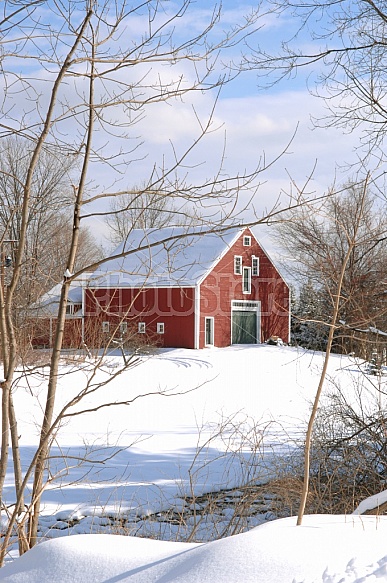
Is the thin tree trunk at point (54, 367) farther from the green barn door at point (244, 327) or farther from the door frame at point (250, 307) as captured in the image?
the door frame at point (250, 307)

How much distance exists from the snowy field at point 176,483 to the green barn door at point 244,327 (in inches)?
168

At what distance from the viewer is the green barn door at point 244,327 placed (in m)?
33.2

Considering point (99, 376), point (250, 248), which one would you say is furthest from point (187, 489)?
point (250, 248)

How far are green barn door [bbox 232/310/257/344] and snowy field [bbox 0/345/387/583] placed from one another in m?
4.27

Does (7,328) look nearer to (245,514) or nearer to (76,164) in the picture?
(76,164)

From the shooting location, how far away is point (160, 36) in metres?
4.16

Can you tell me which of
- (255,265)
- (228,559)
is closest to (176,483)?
(228,559)

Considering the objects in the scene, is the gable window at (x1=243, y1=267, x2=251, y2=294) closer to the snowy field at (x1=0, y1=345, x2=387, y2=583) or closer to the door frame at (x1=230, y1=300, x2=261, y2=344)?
the door frame at (x1=230, y1=300, x2=261, y2=344)

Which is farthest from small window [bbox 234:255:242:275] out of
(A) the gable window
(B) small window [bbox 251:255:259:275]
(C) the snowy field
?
(C) the snowy field

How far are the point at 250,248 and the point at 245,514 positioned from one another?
28665 millimetres

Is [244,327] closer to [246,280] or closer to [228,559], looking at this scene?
[246,280]

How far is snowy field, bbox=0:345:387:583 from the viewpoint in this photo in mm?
2244

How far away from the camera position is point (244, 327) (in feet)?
111

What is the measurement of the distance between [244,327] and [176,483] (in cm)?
2642
